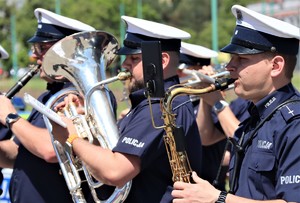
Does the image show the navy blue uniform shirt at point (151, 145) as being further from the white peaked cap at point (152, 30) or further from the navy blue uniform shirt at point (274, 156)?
the navy blue uniform shirt at point (274, 156)

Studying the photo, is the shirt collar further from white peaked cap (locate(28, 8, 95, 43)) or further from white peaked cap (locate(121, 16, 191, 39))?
white peaked cap (locate(28, 8, 95, 43))

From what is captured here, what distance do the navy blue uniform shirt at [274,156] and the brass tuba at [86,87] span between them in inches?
34.0

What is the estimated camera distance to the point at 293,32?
2.84 metres

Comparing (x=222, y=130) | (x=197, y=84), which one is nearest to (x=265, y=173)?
(x=197, y=84)

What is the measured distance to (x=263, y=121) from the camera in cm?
276

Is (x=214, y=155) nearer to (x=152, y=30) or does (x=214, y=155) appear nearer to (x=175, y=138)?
(x=152, y=30)

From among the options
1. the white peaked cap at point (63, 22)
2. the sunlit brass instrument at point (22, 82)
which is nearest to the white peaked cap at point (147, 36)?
the white peaked cap at point (63, 22)

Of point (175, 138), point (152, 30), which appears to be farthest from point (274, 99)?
point (152, 30)

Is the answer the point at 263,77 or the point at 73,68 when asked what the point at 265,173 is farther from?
the point at 73,68

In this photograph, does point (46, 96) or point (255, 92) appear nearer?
point (255, 92)

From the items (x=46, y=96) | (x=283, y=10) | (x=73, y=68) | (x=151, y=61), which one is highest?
(x=151, y=61)

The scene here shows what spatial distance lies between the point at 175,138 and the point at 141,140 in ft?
0.84

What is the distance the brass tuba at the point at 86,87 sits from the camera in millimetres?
3518

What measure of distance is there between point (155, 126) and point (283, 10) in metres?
23.0
